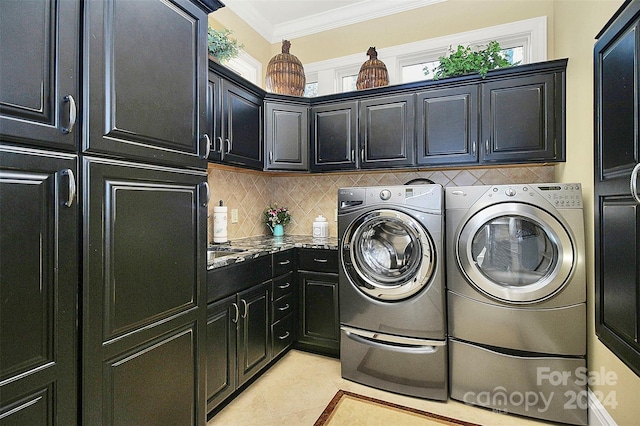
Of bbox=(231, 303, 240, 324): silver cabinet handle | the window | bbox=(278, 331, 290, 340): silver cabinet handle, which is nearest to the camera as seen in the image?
bbox=(231, 303, 240, 324): silver cabinet handle

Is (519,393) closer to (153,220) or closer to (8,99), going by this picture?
(153,220)

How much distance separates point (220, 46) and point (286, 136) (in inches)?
36.7

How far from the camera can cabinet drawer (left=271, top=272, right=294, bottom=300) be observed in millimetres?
2420

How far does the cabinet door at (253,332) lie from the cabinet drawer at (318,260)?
0.40 meters

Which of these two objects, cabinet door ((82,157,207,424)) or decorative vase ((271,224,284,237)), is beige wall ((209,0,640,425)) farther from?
cabinet door ((82,157,207,424))

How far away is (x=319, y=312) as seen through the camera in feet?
8.52

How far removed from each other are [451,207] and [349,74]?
6.36ft

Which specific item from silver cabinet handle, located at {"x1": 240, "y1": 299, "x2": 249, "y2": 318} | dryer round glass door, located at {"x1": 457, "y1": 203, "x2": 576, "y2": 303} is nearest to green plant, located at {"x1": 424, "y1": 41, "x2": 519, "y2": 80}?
dryer round glass door, located at {"x1": 457, "y1": 203, "x2": 576, "y2": 303}

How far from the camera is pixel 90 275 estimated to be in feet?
3.45

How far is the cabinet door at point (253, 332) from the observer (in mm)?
2074

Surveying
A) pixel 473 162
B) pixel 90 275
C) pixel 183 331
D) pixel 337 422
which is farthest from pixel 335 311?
pixel 90 275

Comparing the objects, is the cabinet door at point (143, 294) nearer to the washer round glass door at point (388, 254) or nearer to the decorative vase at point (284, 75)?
the washer round glass door at point (388, 254)

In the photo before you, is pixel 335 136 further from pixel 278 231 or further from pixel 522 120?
pixel 522 120

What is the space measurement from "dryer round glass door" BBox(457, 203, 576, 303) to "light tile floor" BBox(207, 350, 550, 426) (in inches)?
29.2
